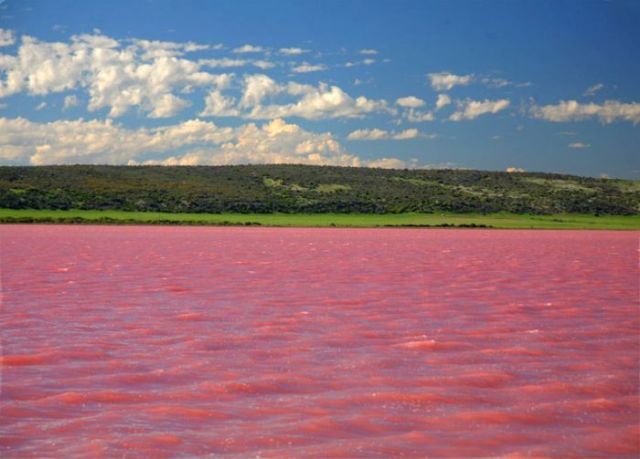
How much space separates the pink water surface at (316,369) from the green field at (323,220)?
60227mm

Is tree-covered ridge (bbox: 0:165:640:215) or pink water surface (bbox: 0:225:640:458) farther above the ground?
tree-covered ridge (bbox: 0:165:640:215)

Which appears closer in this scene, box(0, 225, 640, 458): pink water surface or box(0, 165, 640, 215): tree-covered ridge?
box(0, 225, 640, 458): pink water surface

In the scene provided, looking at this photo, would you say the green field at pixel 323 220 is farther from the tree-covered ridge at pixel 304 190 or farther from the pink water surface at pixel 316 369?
the pink water surface at pixel 316 369

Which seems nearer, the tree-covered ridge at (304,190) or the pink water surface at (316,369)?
the pink water surface at (316,369)

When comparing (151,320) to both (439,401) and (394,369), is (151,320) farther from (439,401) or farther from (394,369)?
(439,401)

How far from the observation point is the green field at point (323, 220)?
257ft

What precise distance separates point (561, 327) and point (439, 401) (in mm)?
5161

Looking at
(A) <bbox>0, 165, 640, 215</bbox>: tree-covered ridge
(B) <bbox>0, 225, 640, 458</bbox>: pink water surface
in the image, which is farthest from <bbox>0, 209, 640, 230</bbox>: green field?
(B) <bbox>0, 225, 640, 458</bbox>: pink water surface

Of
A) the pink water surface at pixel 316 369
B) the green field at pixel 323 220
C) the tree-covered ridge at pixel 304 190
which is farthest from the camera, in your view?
the tree-covered ridge at pixel 304 190

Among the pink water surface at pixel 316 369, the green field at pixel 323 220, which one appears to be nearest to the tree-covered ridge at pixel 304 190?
the green field at pixel 323 220

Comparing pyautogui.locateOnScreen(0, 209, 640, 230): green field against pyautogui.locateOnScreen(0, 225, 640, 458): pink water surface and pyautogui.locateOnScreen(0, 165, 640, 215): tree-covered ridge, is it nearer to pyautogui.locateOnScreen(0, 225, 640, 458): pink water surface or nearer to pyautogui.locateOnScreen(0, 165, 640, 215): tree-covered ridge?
pyautogui.locateOnScreen(0, 165, 640, 215): tree-covered ridge

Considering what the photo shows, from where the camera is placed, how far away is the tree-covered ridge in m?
106

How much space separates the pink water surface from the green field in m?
60.2

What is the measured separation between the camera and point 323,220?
90688 mm
